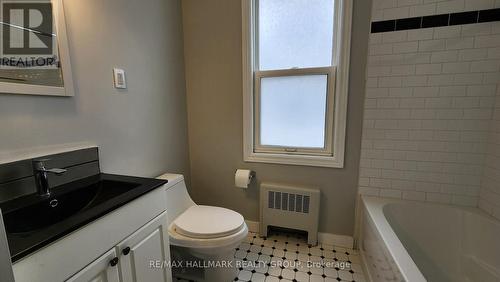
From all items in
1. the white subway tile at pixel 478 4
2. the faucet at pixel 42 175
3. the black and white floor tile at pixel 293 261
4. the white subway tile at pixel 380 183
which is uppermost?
the white subway tile at pixel 478 4

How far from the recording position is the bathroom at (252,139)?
947 mm

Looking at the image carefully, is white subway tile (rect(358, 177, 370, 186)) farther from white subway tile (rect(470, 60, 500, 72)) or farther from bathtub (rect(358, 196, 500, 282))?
white subway tile (rect(470, 60, 500, 72))

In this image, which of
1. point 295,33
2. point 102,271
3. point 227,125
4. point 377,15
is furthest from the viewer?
point 227,125

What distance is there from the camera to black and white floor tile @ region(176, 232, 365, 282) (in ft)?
5.20

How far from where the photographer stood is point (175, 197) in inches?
63.9

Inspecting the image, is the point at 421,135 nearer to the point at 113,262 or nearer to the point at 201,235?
the point at 201,235

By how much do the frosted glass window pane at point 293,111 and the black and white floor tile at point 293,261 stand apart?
0.86 meters

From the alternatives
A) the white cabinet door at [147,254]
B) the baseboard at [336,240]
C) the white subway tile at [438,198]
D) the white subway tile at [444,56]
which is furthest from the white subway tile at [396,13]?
the white cabinet door at [147,254]

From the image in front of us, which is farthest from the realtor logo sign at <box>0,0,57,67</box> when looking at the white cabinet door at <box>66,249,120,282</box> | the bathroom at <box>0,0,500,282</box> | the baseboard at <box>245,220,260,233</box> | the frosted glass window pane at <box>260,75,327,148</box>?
the baseboard at <box>245,220,260,233</box>

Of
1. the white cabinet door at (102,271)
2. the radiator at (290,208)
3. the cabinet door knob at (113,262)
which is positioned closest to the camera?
the white cabinet door at (102,271)

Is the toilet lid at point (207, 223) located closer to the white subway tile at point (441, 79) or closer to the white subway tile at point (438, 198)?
the white subway tile at point (438, 198)

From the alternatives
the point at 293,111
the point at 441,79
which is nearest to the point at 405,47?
the point at 441,79

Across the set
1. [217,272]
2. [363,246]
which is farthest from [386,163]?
[217,272]

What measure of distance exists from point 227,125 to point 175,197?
2.48 feet
